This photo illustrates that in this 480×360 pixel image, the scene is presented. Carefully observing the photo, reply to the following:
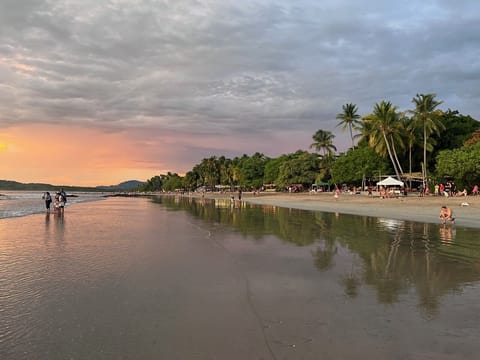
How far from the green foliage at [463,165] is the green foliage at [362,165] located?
788 inches

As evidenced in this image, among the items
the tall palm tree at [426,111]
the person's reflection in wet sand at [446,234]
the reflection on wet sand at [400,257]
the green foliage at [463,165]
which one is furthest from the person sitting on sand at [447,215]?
the tall palm tree at [426,111]

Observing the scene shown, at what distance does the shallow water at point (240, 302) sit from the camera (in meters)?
Answer: 4.86

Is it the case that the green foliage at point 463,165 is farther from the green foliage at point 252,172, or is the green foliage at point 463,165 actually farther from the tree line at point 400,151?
the green foliage at point 252,172

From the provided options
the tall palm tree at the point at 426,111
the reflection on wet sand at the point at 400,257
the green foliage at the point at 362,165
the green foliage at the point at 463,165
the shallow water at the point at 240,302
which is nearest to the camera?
the shallow water at the point at 240,302

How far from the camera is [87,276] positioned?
8781mm

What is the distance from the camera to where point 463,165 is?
4072 cm

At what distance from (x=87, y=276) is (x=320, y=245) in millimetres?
8326

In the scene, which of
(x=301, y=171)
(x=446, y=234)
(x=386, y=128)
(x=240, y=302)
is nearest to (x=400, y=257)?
(x=240, y=302)

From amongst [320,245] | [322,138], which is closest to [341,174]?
[322,138]

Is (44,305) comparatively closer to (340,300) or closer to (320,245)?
(340,300)

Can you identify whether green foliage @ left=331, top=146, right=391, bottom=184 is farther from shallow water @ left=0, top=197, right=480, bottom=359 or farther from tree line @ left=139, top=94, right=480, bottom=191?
shallow water @ left=0, top=197, right=480, bottom=359

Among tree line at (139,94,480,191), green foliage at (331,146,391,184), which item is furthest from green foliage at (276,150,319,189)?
green foliage at (331,146,391,184)

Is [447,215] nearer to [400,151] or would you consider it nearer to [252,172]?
[400,151]

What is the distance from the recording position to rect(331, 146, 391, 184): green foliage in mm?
65625
